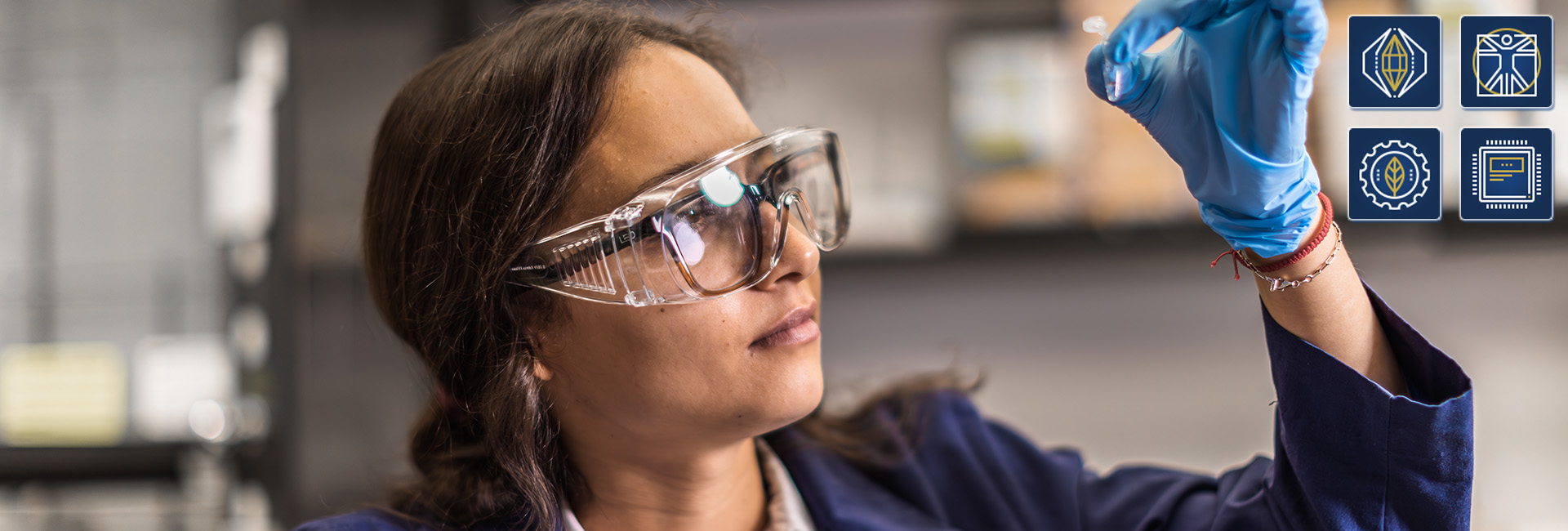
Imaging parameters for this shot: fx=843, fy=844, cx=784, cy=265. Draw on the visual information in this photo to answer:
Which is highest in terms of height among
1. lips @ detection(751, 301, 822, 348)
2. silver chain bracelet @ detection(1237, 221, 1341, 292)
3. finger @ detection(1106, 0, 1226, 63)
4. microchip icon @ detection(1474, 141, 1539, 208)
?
finger @ detection(1106, 0, 1226, 63)

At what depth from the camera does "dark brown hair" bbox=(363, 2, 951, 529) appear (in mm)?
825

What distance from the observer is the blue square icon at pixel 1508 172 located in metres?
0.58

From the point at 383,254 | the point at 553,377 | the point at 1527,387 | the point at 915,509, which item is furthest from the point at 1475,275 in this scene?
the point at 383,254

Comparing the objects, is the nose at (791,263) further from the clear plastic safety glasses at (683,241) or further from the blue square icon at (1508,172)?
the blue square icon at (1508,172)

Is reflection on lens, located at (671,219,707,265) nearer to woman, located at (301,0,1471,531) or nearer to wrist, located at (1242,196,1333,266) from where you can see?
woman, located at (301,0,1471,531)

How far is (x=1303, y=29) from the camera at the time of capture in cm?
54

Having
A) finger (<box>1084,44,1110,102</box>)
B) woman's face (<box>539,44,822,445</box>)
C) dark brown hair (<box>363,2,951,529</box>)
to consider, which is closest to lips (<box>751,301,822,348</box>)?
woman's face (<box>539,44,822,445</box>)

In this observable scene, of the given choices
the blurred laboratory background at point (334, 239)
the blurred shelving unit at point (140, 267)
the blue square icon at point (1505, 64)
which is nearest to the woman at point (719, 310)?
the blue square icon at point (1505, 64)

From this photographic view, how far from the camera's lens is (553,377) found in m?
0.89

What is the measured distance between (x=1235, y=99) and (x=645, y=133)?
501 mm

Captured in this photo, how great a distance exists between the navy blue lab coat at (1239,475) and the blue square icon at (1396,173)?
0.11 meters

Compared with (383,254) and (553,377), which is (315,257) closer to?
(383,254)

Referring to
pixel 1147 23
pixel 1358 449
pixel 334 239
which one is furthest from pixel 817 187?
pixel 334 239

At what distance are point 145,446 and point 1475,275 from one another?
2385 mm
